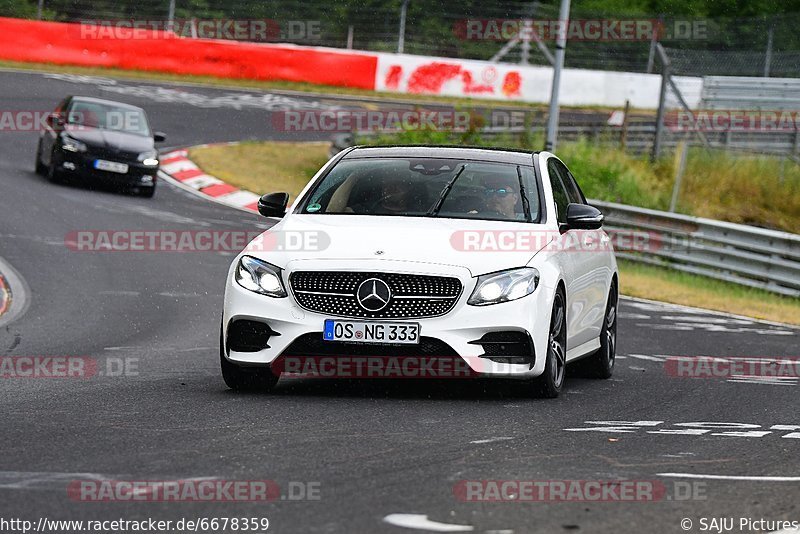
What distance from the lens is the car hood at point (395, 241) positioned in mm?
8828

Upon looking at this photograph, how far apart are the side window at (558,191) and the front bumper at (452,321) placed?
50.5 inches

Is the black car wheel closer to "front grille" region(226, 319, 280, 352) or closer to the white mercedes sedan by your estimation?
Answer: the white mercedes sedan

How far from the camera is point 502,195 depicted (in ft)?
32.3

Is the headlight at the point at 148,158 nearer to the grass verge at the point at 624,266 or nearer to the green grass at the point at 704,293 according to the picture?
the grass verge at the point at 624,266

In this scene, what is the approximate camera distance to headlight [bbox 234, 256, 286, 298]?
8.88 metres

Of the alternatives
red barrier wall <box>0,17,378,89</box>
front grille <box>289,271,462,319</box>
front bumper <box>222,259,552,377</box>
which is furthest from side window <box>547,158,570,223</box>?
red barrier wall <box>0,17,378,89</box>

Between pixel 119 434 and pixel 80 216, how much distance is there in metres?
15.3

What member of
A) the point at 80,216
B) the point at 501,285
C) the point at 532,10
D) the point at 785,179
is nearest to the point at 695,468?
the point at 501,285

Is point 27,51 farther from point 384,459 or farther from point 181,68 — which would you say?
point 384,459

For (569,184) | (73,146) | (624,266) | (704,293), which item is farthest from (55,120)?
(569,184)

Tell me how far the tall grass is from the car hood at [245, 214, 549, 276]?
19070mm

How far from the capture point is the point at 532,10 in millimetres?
39750

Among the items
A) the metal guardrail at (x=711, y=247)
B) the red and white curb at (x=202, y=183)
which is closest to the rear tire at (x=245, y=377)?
the metal guardrail at (x=711, y=247)

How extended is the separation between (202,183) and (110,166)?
3.51 metres
